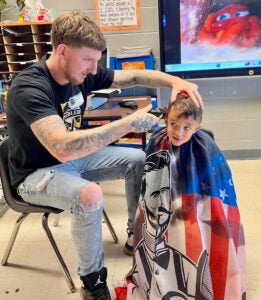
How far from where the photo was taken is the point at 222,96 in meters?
2.78

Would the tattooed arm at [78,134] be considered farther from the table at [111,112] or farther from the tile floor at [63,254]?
the tile floor at [63,254]

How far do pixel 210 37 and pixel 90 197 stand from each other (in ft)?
5.85

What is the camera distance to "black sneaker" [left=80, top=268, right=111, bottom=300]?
4.38 feet

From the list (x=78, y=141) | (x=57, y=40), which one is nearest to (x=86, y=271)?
(x=78, y=141)

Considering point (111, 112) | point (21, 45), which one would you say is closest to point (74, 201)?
point (111, 112)

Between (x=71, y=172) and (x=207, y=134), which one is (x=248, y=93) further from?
(x=71, y=172)

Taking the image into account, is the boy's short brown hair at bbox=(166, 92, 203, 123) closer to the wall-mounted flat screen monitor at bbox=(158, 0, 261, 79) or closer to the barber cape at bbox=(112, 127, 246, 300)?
the barber cape at bbox=(112, 127, 246, 300)

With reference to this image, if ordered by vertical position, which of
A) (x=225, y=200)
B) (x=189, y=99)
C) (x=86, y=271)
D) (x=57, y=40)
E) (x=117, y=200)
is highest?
(x=57, y=40)

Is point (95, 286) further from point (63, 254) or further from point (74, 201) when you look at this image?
point (63, 254)

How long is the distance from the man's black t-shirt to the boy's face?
0.43 meters

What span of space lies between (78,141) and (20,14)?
171cm

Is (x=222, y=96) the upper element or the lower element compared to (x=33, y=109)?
lower

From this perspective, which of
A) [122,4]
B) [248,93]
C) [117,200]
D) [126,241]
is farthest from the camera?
[248,93]

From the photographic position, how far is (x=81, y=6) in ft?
8.48
